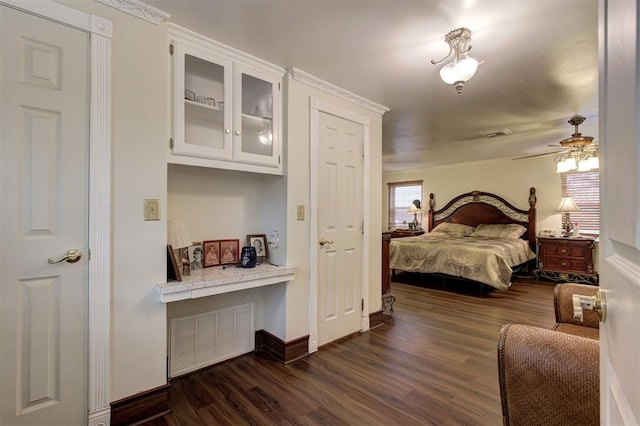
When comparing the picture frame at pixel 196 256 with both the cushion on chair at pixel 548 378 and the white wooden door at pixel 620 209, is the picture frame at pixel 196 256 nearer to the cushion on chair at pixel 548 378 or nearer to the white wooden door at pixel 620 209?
the cushion on chair at pixel 548 378

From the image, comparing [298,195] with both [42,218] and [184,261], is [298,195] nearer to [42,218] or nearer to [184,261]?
[184,261]

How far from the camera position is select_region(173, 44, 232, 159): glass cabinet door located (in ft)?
6.36

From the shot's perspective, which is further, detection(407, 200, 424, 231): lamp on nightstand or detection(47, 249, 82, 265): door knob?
detection(407, 200, 424, 231): lamp on nightstand

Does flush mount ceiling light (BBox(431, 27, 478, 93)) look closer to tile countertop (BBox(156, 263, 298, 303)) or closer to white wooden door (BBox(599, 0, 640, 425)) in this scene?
white wooden door (BBox(599, 0, 640, 425))

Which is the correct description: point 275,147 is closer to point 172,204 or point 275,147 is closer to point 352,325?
point 172,204

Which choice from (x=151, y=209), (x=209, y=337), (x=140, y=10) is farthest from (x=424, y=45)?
(x=209, y=337)

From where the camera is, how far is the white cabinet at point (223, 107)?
1946 millimetres

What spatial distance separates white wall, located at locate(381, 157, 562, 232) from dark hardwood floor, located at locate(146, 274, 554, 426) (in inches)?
126

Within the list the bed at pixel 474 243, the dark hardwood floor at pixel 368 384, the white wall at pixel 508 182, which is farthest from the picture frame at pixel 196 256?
the white wall at pixel 508 182

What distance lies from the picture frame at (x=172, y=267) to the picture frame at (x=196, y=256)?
0.88ft

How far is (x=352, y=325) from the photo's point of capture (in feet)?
9.71

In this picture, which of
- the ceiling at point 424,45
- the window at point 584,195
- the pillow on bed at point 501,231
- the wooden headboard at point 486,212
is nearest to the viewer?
the ceiling at point 424,45

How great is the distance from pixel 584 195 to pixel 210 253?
6275 mm

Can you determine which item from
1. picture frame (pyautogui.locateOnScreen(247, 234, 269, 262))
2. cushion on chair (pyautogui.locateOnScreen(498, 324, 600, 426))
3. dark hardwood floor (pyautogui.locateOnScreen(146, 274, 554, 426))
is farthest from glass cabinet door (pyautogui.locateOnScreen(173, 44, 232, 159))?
cushion on chair (pyautogui.locateOnScreen(498, 324, 600, 426))
